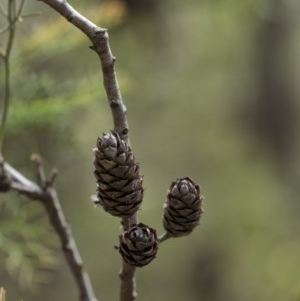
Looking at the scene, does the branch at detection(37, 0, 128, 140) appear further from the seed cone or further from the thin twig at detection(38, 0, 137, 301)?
the seed cone

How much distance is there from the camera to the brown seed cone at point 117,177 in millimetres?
457

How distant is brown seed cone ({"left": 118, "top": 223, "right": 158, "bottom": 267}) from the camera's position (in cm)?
46

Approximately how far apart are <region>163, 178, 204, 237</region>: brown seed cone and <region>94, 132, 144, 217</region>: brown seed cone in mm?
33

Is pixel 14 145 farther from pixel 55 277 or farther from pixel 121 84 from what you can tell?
pixel 55 277

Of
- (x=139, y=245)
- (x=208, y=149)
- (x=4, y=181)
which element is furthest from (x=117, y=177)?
(x=208, y=149)

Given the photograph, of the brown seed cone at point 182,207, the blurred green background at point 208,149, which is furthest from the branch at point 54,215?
the blurred green background at point 208,149

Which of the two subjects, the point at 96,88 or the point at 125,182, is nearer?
the point at 125,182

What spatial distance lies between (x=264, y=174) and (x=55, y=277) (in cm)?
86

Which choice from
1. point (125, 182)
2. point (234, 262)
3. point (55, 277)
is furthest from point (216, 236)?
point (125, 182)

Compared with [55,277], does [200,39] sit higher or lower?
higher

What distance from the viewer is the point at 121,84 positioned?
2.84ft

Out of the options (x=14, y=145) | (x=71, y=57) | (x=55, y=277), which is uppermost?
(x=71, y=57)

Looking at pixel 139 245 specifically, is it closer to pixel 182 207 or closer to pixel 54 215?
pixel 182 207

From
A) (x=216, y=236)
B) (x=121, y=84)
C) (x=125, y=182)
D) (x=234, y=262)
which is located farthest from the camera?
(x=216, y=236)
